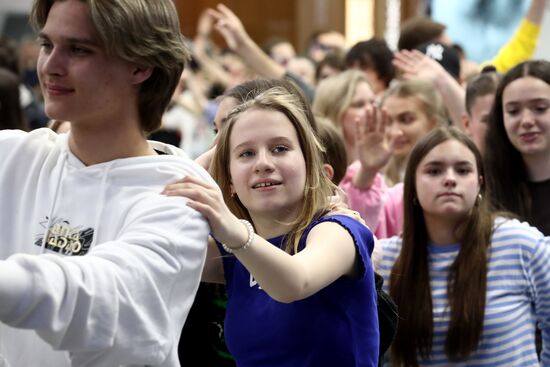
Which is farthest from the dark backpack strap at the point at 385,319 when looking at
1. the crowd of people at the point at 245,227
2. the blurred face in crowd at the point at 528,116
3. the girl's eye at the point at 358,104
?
the girl's eye at the point at 358,104

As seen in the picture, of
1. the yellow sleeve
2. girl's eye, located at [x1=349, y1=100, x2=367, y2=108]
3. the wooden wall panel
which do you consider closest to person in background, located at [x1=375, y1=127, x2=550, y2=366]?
girl's eye, located at [x1=349, y1=100, x2=367, y2=108]

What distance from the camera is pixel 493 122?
14.9 ft

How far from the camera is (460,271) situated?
3.71 meters

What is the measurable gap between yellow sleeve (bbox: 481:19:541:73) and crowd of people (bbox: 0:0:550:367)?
1.71 metres

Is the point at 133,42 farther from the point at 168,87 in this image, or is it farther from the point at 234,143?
the point at 234,143

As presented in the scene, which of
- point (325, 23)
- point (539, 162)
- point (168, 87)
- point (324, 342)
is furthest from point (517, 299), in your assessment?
point (325, 23)

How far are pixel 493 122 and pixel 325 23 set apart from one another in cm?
1113

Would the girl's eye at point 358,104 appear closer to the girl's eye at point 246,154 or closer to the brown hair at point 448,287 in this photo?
the brown hair at point 448,287

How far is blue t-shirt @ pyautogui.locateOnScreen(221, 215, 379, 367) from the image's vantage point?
8.46 ft

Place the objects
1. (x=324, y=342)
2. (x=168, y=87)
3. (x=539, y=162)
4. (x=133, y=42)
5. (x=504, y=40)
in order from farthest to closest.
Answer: (x=504, y=40), (x=539, y=162), (x=324, y=342), (x=168, y=87), (x=133, y=42)

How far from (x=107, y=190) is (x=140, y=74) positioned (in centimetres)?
26

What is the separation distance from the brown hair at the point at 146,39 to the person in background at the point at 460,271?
4.66 ft

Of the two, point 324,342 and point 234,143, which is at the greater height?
point 234,143

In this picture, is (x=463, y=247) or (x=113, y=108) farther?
(x=463, y=247)
